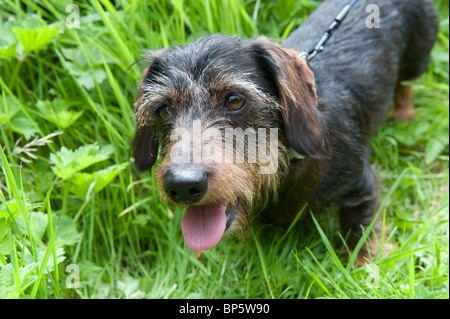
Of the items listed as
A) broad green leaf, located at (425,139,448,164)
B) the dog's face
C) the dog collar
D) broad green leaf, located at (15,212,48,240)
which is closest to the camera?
the dog's face

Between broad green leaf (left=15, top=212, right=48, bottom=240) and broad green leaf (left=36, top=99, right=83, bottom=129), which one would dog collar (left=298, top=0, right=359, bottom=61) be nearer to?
broad green leaf (left=36, top=99, right=83, bottom=129)

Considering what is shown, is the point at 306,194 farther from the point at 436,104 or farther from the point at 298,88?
the point at 436,104

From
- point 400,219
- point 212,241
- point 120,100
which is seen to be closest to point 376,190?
point 400,219

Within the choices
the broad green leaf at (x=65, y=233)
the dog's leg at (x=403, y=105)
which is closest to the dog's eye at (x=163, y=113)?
the broad green leaf at (x=65, y=233)

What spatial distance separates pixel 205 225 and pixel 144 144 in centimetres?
69

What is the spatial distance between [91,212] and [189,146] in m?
1.25

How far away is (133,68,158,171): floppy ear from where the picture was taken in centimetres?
267

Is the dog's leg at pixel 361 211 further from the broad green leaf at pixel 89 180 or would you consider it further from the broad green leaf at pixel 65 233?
the broad green leaf at pixel 65 233

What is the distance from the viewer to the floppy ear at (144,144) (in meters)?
2.67

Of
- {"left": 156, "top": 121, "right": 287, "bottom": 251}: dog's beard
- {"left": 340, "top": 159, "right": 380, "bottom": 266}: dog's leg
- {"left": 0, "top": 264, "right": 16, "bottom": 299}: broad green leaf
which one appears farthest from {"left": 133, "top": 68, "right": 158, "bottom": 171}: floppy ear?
{"left": 340, "top": 159, "right": 380, "bottom": 266}: dog's leg

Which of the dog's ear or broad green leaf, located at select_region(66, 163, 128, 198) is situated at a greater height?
the dog's ear

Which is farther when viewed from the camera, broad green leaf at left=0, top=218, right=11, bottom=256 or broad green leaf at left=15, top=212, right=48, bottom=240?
broad green leaf at left=15, top=212, right=48, bottom=240

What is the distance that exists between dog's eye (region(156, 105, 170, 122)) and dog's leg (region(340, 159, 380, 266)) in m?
1.24

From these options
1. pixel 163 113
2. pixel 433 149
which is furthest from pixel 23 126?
pixel 433 149
